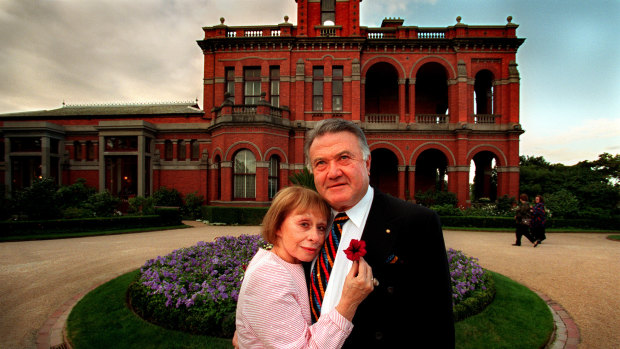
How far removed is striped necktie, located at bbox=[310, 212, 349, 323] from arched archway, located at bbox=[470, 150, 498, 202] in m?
21.7

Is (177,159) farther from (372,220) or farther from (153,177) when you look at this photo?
(372,220)

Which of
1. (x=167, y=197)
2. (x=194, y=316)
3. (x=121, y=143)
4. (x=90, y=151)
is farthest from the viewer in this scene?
(x=90, y=151)

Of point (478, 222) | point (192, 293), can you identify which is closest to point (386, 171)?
point (478, 222)

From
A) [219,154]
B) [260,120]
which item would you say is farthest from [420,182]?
[219,154]

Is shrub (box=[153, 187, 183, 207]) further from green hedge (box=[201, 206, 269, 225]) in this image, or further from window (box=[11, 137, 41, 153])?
window (box=[11, 137, 41, 153])

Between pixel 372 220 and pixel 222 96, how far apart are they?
61.0 feet

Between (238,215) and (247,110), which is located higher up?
(247,110)

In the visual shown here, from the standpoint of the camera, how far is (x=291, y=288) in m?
1.40

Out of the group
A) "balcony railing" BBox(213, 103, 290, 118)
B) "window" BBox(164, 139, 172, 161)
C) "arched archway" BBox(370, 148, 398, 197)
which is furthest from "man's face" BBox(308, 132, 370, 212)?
"window" BBox(164, 139, 172, 161)

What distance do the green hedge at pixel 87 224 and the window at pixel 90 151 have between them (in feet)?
33.5

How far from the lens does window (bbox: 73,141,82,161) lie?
782 inches

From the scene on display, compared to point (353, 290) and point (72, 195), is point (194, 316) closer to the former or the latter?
point (353, 290)

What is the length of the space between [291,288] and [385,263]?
0.54 meters

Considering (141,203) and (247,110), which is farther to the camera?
(247,110)
